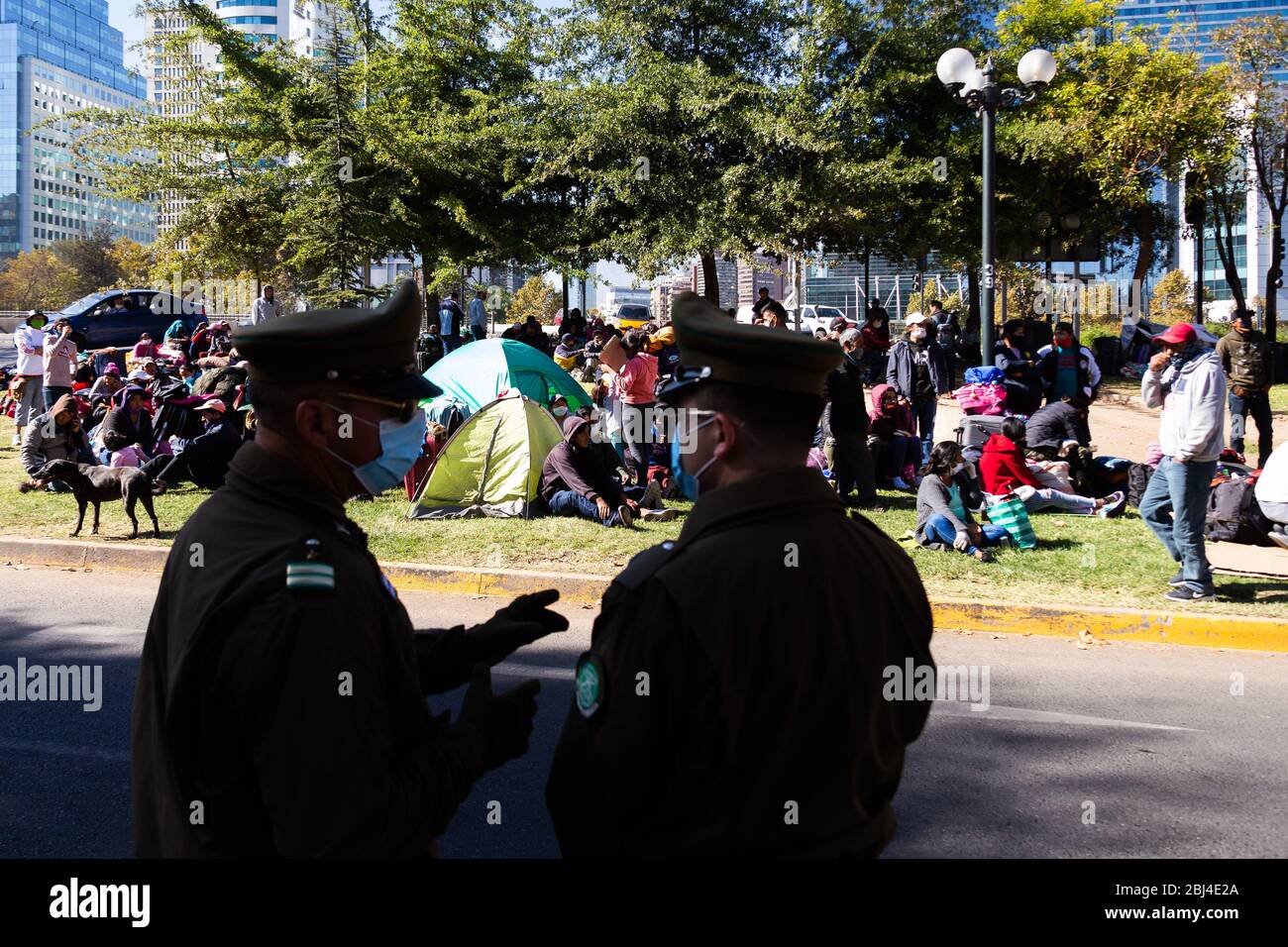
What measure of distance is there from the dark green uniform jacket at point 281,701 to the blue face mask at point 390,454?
14 centimetres

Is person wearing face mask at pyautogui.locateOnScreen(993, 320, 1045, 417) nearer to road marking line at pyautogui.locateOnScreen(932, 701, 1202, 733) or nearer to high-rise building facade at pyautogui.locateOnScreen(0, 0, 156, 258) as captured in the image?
road marking line at pyautogui.locateOnScreen(932, 701, 1202, 733)

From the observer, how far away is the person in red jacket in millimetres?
11609

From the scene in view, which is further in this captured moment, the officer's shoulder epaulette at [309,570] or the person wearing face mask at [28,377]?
the person wearing face mask at [28,377]

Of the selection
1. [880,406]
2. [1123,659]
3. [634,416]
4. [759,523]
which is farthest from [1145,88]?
[759,523]

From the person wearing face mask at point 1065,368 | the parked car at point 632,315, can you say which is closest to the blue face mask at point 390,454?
the person wearing face mask at point 1065,368

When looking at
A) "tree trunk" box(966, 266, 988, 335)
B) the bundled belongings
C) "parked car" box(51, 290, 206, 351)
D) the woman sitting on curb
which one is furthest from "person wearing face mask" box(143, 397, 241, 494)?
"tree trunk" box(966, 266, 988, 335)

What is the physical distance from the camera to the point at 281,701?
69.4 inches

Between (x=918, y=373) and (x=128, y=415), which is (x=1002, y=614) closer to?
(x=918, y=373)

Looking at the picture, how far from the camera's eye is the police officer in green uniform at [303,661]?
5.81ft

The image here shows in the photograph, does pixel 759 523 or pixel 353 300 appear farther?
pixel 353 300

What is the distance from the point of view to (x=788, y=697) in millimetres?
1854

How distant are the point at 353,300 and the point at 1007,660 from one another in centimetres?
942

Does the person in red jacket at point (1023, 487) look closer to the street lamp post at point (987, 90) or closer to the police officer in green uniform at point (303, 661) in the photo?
the street lamp post at point (987, 90)
